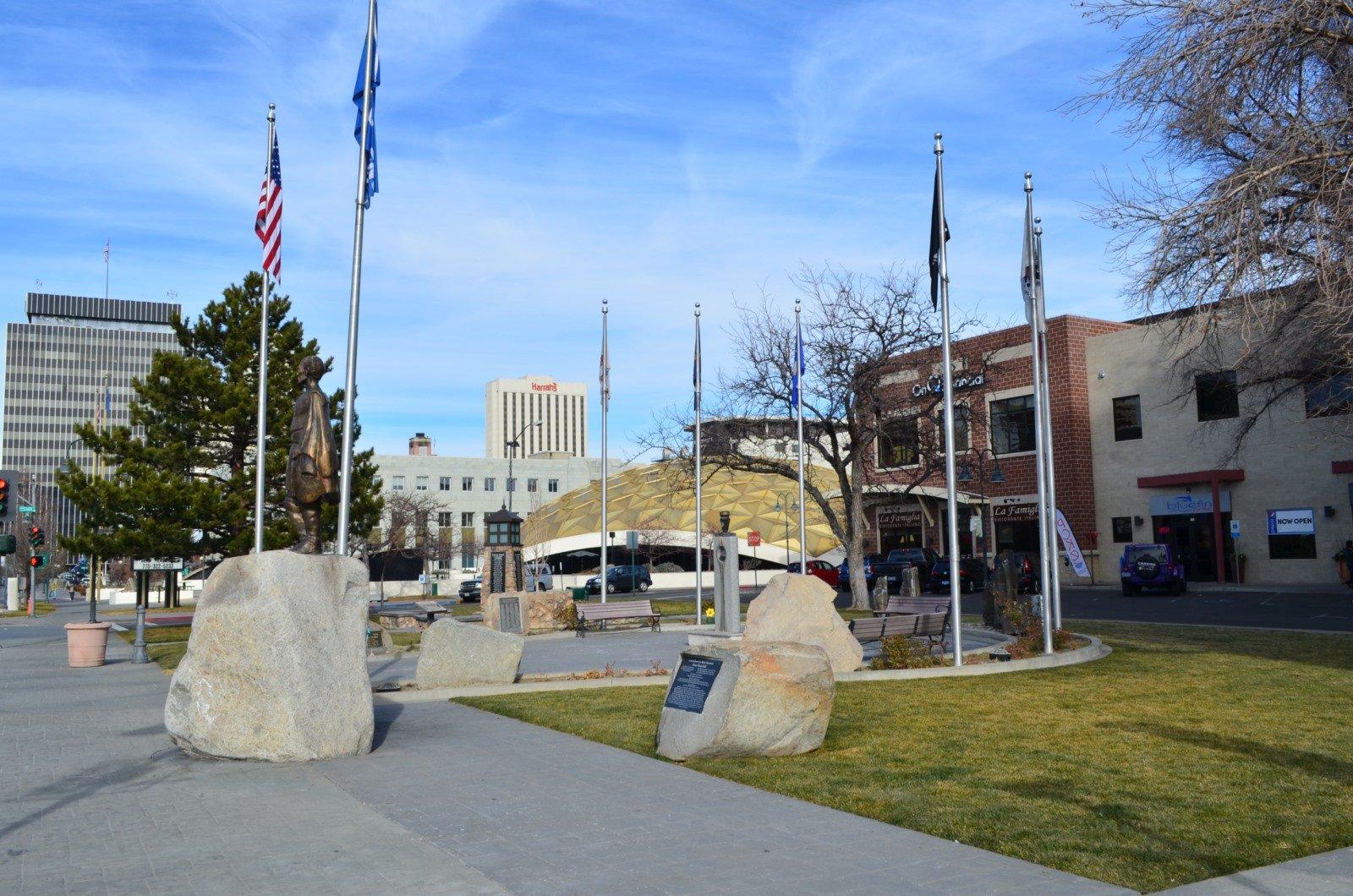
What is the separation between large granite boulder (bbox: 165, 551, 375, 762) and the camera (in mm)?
10195

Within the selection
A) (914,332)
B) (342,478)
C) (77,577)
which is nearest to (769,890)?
(342,478)

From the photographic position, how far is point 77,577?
107m

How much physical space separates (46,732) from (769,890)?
32.5ft

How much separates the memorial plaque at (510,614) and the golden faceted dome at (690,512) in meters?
39.0

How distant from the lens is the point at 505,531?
33.8m

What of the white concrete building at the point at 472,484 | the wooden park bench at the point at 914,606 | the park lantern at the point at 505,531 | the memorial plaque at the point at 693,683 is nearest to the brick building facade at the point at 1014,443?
the park lantern at the point at 505,531

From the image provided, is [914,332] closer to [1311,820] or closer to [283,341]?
[283,341]

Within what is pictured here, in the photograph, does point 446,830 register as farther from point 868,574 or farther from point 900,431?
point 868,574

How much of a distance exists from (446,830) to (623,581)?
52.3m

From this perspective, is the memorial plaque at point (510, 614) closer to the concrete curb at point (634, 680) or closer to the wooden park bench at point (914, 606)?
the wooden park bench at point (914, 606)

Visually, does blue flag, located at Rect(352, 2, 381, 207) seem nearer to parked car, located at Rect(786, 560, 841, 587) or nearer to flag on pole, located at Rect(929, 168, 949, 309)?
flag on pole, located at Rect(929, 168, 949, 309)

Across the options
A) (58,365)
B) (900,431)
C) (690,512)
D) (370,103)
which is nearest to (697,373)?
(900,431)

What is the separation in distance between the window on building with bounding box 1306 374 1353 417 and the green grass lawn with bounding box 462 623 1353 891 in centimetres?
878

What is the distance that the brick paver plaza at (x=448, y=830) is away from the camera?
620 centimetres
